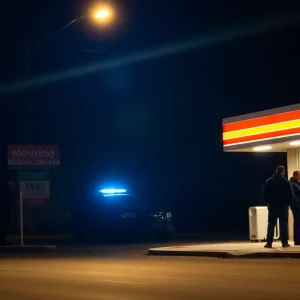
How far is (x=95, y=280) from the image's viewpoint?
15.0 metres

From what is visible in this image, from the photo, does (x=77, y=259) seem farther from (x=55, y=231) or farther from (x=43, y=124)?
(x=43, y=124)

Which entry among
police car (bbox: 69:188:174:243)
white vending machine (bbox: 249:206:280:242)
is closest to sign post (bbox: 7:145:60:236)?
police car (bbox: 69:188:174:243)

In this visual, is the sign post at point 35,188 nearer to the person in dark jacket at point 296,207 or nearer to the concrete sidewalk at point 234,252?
the concrete sidewalk at point 234,252

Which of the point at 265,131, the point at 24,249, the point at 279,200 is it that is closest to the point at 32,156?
the point at 24,249

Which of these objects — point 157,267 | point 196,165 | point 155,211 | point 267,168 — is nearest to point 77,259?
point 157,267

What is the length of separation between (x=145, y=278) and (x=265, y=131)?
10.3 m

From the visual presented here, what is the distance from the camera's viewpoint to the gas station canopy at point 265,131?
23558 millimetres

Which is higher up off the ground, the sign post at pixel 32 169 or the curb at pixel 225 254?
the sign post at pixel 32 169

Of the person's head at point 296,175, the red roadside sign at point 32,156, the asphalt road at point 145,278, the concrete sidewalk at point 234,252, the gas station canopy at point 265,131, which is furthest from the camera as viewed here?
the red roadside sign at point 32,156

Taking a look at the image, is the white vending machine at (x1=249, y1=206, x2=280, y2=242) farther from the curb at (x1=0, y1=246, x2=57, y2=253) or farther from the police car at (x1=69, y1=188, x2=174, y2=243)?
the curb at (x1=0, y1=246, x2=57, y2=253)

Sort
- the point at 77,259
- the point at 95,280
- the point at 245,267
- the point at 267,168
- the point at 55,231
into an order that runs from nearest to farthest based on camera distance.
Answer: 1. the point at 95,280
2. the point at 245,267
3. the point at 77,259
4. the point at 55,231
5. the point at 267,168

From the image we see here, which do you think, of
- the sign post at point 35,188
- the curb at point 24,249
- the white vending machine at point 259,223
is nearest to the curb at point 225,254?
the curb at point 24,249

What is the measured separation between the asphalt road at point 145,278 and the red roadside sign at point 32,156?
6158 millimetres

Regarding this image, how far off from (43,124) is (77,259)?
40.5 meters
